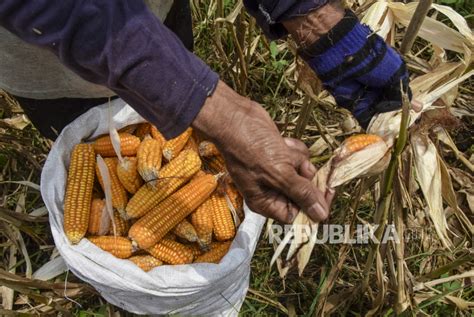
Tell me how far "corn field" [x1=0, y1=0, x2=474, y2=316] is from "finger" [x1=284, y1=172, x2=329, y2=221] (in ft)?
0.18

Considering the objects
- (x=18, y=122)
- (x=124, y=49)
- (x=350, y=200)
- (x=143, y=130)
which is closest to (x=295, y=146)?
(x=124, y=49)

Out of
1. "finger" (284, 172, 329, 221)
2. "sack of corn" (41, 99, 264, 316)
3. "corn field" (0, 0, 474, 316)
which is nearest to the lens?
"finger" (284, 172, 329, 221)

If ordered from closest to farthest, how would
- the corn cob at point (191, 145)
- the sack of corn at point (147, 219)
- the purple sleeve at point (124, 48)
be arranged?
the purple sleeve at point (124, 48) < the sack of corn at point (147, 219) < the corn cob at point (191, 145)

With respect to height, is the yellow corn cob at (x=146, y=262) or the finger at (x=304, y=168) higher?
the finger at (x=304, y=168)

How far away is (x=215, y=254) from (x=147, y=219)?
0.92ft

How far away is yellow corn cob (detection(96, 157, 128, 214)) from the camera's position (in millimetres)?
2039

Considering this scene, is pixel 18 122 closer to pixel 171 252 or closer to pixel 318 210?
pixel 171 252

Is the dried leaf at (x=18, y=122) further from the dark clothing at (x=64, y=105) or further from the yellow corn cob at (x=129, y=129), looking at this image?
the yellow corn cob at (x=129, y=129)

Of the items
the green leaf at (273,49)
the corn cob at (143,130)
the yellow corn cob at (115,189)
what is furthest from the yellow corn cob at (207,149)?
the green leaf at (273,49)

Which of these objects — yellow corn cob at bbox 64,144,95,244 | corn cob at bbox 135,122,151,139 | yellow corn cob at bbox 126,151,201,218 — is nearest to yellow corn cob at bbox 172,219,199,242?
yellow corn cob at bbox 126,151,201,218

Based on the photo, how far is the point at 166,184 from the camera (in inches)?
79.3

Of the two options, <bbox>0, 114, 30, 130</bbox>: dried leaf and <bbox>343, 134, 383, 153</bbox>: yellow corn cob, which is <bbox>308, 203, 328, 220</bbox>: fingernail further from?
<bbox>0, 114, 30, 130</bbox>: dried leaf

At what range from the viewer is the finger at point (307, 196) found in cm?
141

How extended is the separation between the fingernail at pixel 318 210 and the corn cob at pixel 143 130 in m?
0.99
